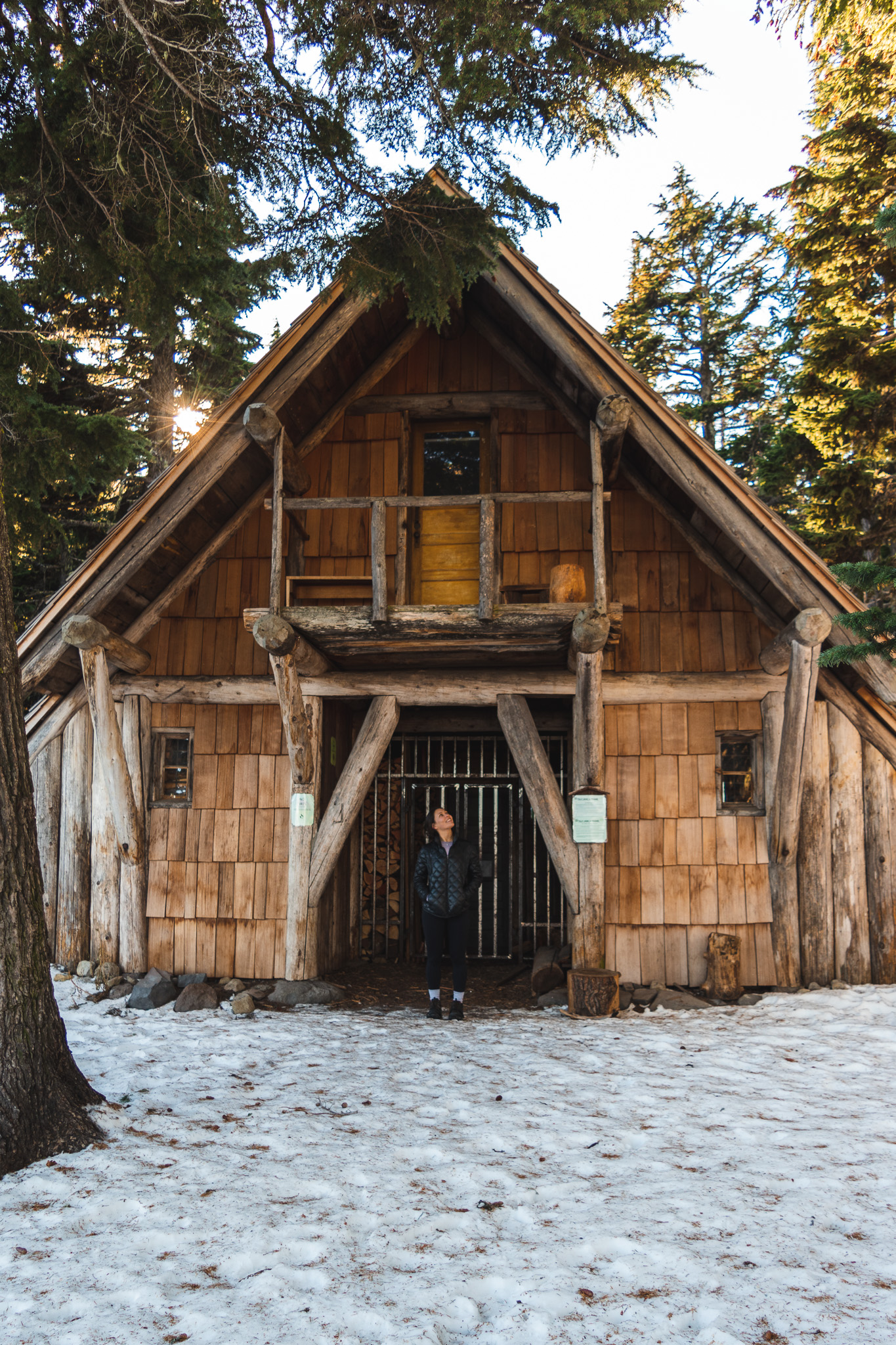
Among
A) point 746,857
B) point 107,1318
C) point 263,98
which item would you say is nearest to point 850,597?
point 746,857

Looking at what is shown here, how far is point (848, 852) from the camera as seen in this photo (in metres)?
7.75

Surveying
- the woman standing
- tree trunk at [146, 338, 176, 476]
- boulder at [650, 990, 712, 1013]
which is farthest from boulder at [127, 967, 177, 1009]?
tree trunk at [146, 338, 176, 476]

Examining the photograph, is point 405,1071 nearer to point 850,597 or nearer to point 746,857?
point 746,857

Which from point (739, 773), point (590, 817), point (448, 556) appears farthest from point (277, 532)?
point (739, 773)

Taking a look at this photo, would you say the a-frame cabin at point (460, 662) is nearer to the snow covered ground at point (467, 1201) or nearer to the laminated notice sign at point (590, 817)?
the laminated notice sign at point (590, 817)

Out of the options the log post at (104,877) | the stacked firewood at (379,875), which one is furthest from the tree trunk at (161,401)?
the log post at (104,877)

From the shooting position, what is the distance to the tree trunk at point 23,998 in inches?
149

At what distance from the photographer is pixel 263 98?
5156 millimetres

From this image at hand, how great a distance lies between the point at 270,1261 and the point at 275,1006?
4.65m

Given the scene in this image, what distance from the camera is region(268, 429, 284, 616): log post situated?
7160 mm

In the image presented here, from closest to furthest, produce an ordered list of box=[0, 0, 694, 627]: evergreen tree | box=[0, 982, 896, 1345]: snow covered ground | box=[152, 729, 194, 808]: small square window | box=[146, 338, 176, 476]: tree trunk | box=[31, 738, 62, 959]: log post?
1. box=[0, 982, 896, 1345]: snow covered ground
2. box=[0, 0, 694, 627]: evergreen tree
3. box=[31, 738, 62, 959]: log post
4. box=[152, 729, 194, 808]: small square window
5. box=[146, 338, 176, 476]: tree trunk

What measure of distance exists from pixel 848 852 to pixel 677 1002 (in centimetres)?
207

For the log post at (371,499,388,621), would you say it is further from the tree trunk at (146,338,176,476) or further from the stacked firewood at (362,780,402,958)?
the tree trunk at (146,338,176,476)

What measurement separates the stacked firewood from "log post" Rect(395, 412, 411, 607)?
2.72 metres
